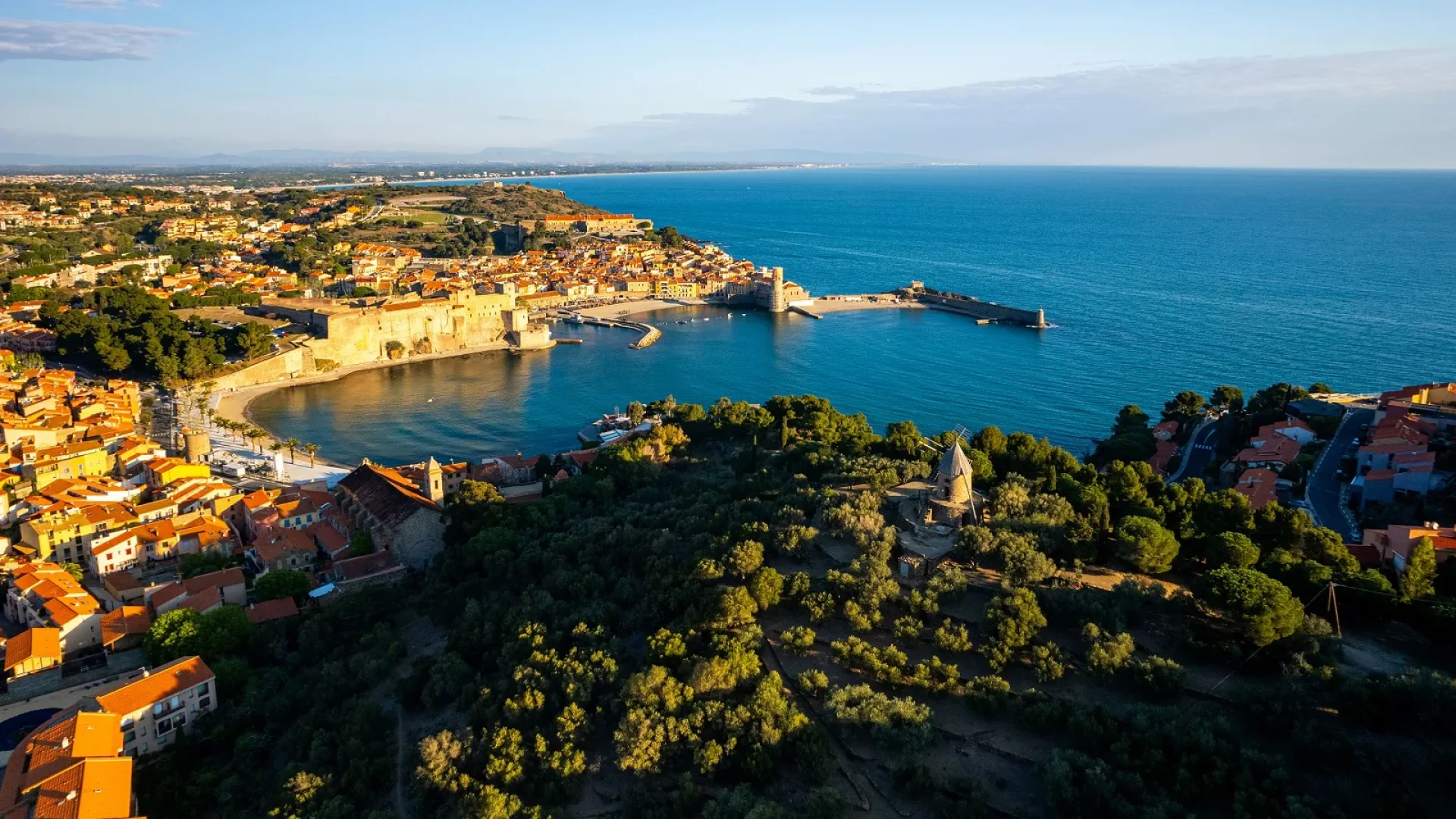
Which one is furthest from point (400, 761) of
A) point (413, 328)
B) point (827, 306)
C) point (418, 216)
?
point (418, 216)

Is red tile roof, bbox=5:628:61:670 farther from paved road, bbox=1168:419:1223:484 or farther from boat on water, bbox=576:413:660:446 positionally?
paved road, bbox=1168:419:1223:484

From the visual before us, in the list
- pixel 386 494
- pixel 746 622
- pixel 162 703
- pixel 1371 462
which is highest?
pixel 1371 462

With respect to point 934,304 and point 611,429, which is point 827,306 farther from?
point 611,429

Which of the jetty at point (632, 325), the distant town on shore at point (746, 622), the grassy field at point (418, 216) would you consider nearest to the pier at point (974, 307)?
the jetty at point (632, 325)

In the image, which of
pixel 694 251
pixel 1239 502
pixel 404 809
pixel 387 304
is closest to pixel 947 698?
pixel 404 809

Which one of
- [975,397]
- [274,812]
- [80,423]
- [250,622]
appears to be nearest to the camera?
[274,812]

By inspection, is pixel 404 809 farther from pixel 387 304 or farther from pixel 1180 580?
pixel 387 304
